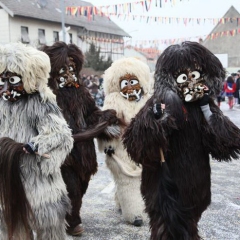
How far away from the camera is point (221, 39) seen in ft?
116


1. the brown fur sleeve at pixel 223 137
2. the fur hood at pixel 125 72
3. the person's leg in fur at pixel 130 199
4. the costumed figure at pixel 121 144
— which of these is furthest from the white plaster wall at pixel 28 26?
the brown fur sleeve at pixel 223 137

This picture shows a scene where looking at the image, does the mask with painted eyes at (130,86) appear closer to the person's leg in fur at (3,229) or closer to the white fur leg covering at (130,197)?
the white fur leg covering at (130,197)

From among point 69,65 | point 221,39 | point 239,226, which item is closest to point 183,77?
point 69,65

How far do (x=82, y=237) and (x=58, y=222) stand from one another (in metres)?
0.87

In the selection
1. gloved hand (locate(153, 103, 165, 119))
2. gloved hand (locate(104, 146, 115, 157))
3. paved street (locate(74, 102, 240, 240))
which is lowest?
paved street (locate(74, 102, 240, 240))

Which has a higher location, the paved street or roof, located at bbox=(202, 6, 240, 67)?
roof, located at bbox=(202, 6, 240, 67)

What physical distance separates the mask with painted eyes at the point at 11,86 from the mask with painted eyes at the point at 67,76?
2.49ft

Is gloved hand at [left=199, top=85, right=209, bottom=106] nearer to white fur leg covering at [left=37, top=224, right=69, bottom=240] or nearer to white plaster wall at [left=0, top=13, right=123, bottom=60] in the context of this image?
white fur leg covering at [left=37, top=224, right=69, bottom=240]

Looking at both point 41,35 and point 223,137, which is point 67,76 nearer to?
point 223,137

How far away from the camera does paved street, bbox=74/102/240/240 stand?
3.46 m

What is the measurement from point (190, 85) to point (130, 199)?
5.44 ft

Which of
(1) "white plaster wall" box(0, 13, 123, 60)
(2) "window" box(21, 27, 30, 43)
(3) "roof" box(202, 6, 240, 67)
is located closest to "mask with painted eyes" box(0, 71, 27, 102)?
(1) "white plaster wall" box(0, 13, 123, 60)

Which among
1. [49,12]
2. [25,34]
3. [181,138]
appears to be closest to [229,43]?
[49,12]

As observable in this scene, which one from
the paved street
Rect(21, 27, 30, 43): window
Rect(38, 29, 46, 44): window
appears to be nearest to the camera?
the paved street
